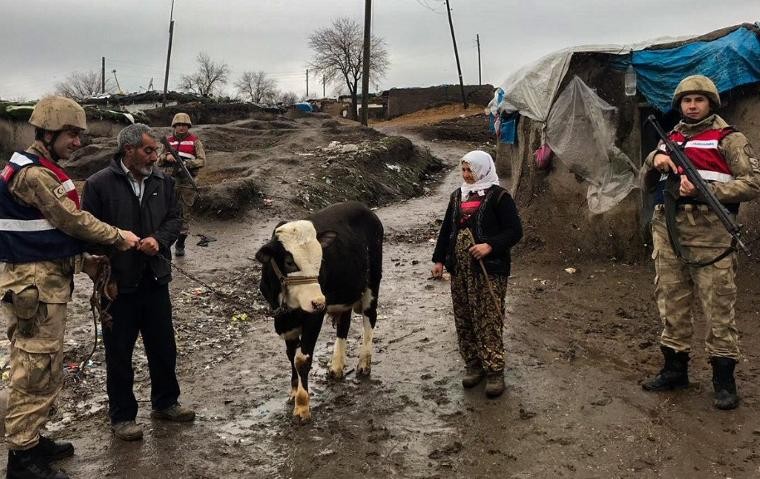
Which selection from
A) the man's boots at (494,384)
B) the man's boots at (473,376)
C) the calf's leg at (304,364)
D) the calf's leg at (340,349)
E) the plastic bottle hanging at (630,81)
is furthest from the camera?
the plastic bottle hanging at (630,81)

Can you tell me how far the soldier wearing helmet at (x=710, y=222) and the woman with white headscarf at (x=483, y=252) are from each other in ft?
3.79

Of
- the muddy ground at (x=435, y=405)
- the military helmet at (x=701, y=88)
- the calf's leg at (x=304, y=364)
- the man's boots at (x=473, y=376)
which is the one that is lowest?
the muddy ground at (x=435, y=405)

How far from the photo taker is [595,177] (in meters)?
8.66

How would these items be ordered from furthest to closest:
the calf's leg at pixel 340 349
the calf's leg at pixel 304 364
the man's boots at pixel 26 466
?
the calf's leg at pixel 340 349
the calf's leg at pixel 304 364
the man's boots at pixel 26 466

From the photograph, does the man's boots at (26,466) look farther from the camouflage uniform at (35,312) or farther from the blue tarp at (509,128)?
the blue tarp at (509,128)

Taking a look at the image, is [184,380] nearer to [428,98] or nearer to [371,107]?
[428,98]

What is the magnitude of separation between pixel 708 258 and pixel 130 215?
403 centimetres

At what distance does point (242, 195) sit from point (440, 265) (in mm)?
8147

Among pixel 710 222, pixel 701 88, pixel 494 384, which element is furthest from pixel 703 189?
pixel 494 384

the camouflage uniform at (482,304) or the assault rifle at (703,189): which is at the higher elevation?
the assault rifle at (703,189)

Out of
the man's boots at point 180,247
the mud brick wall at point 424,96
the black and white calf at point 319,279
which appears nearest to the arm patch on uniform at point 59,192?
the black and white calf at point 319,279

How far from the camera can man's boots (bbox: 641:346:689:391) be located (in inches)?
192

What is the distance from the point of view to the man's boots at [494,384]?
4941mm

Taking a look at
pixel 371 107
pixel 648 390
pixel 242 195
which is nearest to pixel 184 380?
pixel 648 390
